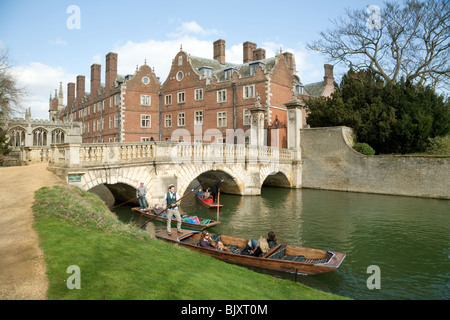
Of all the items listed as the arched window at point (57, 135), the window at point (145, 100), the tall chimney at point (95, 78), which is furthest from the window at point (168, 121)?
the arched window at point (57, 135)

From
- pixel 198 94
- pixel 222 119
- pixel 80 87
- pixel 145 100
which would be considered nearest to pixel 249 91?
pixel 222 119

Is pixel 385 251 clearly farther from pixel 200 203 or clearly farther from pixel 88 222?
pixel 200 203

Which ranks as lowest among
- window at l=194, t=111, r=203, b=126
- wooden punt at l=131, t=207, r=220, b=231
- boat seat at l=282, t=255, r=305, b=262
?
boat seat at l=282, t=255, r=305, b=262

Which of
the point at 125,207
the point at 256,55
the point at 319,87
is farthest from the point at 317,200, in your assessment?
the point at 319,87

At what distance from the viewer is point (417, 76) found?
26969mm

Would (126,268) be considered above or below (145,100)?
below

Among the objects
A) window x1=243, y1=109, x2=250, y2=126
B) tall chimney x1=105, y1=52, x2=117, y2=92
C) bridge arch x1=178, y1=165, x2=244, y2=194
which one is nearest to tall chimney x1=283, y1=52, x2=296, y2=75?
window x1=243, y1=109, x2=250, y2=126

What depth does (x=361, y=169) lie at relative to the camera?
24578mm

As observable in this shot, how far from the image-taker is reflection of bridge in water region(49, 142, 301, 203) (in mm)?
13164

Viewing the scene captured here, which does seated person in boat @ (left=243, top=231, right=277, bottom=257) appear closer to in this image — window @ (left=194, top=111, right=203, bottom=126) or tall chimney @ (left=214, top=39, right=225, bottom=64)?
window @ (left=194, top=111, right=203, bottom=126)

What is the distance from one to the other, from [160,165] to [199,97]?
20.9 meters

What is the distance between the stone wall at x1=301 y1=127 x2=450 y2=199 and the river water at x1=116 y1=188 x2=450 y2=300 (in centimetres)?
104
